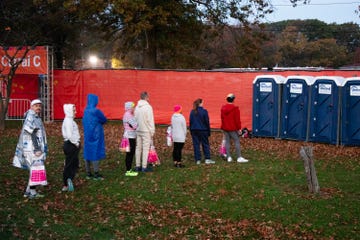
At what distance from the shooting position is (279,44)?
2763 inches

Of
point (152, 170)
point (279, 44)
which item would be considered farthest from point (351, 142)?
point (279, 44)

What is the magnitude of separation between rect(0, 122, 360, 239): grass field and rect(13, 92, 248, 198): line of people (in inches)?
14.2

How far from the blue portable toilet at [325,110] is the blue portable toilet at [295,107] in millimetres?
247

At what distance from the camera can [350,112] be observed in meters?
15.9

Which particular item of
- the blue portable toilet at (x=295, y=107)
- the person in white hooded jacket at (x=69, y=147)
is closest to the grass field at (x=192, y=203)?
the person in white hooded jacket at (x=69, y=147)

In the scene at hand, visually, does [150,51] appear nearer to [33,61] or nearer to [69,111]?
[33,61]

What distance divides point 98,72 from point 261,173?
13.2 m

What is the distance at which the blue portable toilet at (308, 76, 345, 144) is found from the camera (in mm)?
16062

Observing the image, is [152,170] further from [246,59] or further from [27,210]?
[246,59]

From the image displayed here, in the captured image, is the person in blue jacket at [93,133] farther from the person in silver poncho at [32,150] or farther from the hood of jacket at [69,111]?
the person in silver poncho at [32,150]

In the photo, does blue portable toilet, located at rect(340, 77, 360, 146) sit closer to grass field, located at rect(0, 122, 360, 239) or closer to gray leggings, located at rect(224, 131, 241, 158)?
grass field, located at rect(0, 122, 360, 239)

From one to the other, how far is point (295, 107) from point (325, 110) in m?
1.09

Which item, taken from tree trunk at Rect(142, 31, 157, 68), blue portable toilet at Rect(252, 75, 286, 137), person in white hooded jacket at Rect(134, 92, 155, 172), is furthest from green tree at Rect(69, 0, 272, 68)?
person in white hooded jacket at Rect(134, 92, 155, 172)

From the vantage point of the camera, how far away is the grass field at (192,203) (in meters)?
7.73
